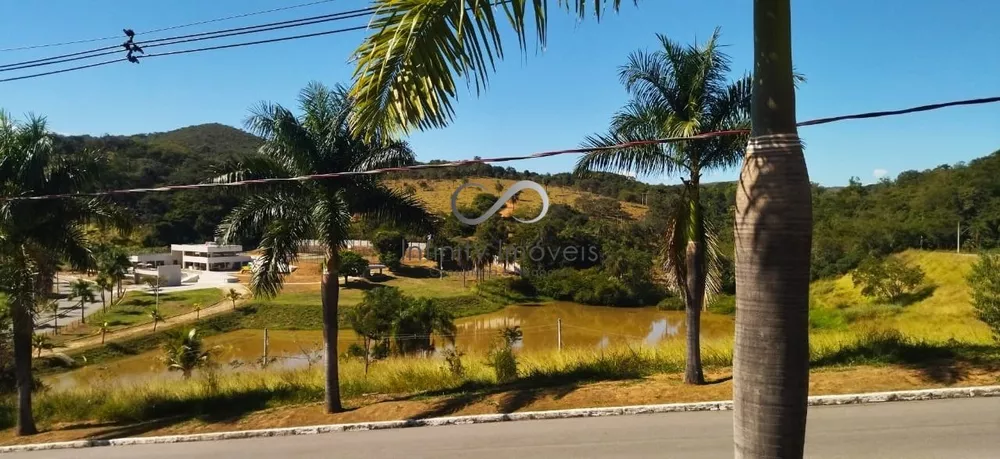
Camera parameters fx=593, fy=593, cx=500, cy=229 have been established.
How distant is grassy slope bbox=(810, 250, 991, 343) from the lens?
99.1 ft

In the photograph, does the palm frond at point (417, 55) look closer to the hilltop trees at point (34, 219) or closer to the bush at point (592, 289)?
the hilltop trees at point (34, 219)

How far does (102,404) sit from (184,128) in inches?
7022

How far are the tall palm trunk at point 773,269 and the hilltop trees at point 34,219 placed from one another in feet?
38.3

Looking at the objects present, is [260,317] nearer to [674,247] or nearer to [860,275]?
[674,247]

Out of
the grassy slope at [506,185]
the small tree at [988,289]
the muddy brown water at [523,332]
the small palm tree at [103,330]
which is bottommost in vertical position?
the muddy brown water at [523,332]

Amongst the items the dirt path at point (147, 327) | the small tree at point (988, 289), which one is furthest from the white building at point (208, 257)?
the small tree at point (988, 289)

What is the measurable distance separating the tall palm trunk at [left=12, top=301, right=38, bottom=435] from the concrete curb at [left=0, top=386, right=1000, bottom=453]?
1.11 meters

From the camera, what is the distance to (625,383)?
9.85 metres

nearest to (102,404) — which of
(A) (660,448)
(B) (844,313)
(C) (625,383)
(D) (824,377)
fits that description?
(C) (625,383)

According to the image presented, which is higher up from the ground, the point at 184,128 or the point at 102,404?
the point at 184,128

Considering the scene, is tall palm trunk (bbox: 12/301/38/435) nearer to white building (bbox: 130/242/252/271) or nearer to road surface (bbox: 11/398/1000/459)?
road surface (bbox: 11/398/1000/459)

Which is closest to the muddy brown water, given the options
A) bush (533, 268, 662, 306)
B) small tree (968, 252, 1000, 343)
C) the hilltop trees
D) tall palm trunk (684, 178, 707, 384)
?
bush (533, 268, 662, 306)

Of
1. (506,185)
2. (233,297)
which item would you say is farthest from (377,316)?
(506,185)

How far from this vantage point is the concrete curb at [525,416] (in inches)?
308
